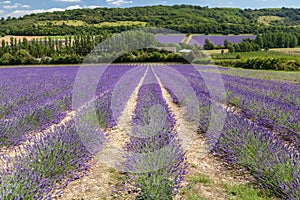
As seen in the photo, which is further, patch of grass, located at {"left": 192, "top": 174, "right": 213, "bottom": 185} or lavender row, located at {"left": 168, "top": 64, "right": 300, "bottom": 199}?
patch of grass, located at {"left": 192, "top": 174, "right": 213, "bottom": 185}

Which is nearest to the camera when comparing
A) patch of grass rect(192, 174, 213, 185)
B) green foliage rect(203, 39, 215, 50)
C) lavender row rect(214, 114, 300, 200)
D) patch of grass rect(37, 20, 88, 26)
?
lavender row rect(214, 114, 300, 200)

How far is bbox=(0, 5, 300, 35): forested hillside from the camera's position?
2857 inches

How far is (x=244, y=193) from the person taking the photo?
279 cm

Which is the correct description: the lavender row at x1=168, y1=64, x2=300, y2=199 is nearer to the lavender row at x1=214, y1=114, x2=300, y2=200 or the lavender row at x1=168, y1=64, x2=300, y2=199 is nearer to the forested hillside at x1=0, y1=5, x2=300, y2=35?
the lavender row at x1=214, y1=114, x2=300, y2=200

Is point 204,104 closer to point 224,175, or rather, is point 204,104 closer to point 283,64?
point 224,175

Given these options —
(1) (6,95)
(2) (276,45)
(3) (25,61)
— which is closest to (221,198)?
(1) (6,95)

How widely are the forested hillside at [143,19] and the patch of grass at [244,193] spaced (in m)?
63.0

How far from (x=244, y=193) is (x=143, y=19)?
72455 millimetres

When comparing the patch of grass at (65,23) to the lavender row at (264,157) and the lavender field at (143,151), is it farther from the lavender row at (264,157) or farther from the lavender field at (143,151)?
the lavender row at (264,157)

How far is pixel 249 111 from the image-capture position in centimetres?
620

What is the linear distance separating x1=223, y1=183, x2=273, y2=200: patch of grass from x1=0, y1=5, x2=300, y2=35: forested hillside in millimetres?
62986

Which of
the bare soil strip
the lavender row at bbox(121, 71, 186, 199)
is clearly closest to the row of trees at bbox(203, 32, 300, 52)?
the bare soil strip

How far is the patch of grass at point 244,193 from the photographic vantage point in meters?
2.69

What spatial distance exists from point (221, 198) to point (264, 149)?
2.93 feet
